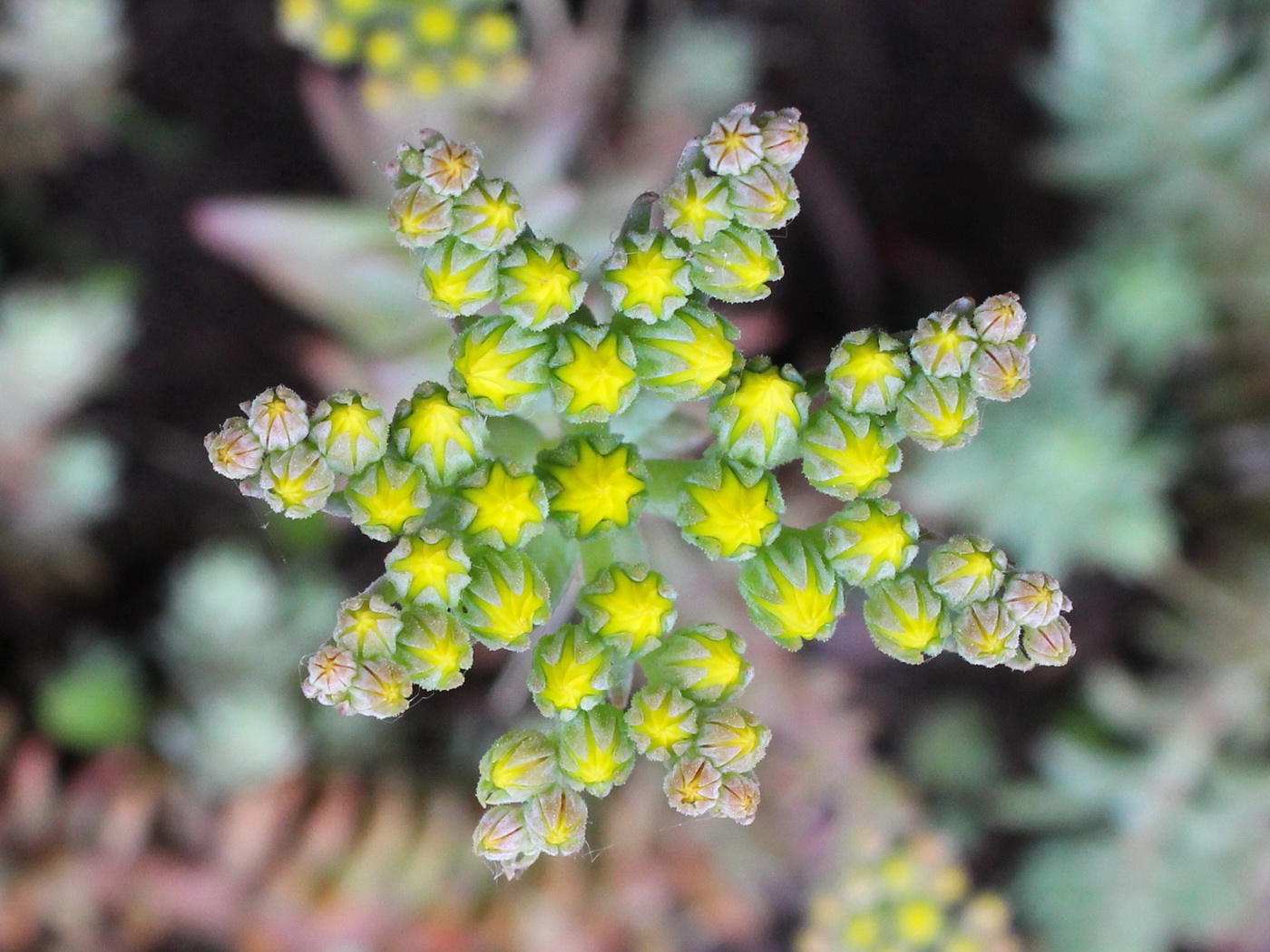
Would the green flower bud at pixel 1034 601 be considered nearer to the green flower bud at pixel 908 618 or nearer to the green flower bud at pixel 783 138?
the green flower bud at pixel 908 618

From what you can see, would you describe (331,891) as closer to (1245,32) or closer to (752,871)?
(752,871)

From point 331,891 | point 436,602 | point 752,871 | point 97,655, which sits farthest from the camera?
point 97,655

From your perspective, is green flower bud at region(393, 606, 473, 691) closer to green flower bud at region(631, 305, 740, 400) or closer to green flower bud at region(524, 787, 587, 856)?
green flower bud at region(524, 787, 587, 856)

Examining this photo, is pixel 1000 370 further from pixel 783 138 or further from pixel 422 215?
pixel 422 215

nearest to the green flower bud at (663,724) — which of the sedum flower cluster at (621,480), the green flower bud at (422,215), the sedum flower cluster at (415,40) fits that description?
the sedum flower cluster at (621,480)

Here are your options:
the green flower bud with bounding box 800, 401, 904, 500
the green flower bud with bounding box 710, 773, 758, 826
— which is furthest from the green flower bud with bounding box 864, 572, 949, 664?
the green flower bud with bounding box 710, 773, 758, 826

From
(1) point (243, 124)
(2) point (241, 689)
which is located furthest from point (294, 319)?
(2) point (241, 689)
